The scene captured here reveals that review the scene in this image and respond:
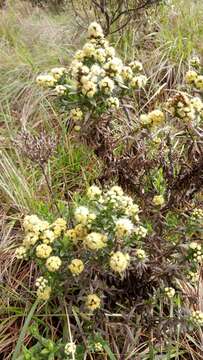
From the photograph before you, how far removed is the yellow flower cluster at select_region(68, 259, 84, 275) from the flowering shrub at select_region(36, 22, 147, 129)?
0.46 metres

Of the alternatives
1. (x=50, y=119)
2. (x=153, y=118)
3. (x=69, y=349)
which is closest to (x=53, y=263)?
(x=69, y=349)

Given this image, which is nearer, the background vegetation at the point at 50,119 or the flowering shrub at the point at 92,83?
the flowering shrub at the point at 92,83

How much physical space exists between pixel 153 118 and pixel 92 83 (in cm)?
23

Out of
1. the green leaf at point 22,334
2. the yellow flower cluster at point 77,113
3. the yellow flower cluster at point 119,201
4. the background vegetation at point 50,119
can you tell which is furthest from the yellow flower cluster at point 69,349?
the yellow flower cluster at point 77,113

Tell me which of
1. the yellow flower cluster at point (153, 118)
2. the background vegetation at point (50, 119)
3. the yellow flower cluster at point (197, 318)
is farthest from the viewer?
the background vegetation at point (50, 119)

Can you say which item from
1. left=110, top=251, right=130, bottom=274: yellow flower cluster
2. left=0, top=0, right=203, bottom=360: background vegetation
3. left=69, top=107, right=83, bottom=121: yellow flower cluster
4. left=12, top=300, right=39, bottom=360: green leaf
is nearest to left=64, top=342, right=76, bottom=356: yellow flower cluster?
left=0, top=0, right=203, bottom=360: background vegetation

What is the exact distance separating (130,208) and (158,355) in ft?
2.32

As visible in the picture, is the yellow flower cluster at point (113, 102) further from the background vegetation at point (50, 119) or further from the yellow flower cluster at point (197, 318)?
the yellow flower cluster at point (197, 318)

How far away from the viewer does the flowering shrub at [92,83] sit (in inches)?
57.9

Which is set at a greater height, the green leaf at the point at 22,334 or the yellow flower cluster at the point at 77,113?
the yellow flower cluster at the point at 77,113

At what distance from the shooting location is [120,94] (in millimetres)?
1607

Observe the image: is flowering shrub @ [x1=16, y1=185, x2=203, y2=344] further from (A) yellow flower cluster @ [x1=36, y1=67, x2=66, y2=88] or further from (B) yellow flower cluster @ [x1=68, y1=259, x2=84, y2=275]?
(A) yellow flower cluster @ [x1=36, y1=67, x2=66, y2=88]

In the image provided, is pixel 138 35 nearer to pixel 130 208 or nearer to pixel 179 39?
pixel 179 39

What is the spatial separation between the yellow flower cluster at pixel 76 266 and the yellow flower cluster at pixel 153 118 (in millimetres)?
503
